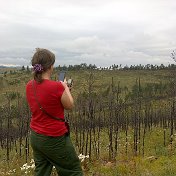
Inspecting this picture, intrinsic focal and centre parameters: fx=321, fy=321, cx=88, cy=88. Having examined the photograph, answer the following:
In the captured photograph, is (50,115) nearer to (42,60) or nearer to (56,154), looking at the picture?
(56,154)

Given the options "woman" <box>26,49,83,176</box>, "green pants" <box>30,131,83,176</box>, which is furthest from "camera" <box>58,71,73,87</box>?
"green pants" <box>30,131,83,176</box>

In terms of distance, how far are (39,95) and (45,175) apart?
960mm

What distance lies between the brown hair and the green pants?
65 cm

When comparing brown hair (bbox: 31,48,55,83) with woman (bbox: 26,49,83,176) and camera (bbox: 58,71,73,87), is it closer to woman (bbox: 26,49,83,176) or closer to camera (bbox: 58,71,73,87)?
woman (bbox: 26,49,83,176)

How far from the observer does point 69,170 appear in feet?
11.7

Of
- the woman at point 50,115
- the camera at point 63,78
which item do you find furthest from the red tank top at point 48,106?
the camera at point 63,78

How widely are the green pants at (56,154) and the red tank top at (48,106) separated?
8 centimetres

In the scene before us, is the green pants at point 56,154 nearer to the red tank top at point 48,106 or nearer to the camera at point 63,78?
the red tank top at point 48,106

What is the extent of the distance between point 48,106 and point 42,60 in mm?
489

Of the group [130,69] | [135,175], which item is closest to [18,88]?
[130,69]

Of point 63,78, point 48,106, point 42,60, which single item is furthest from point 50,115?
point 42,60

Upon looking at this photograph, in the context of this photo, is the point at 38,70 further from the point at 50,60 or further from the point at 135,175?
the point at 135,175

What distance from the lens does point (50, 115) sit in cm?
342

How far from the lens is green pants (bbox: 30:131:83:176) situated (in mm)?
3445
